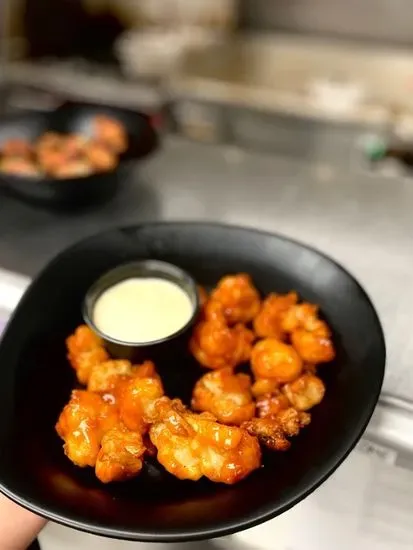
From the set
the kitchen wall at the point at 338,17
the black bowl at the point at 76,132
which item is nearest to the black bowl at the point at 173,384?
the black bowl at the point at 76,132

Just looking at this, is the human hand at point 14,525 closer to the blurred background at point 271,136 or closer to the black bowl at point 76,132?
the blurred background at point 271,136

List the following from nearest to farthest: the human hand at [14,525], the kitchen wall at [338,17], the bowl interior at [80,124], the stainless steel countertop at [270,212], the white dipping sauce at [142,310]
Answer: the human hand at [14,525], the white dipping sauce at [142,310], the stainless steel countertop at [270,212], the bowl interior at [80,124], the kitchen wall at [338,17]

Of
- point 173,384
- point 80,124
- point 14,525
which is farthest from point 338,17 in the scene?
point 14,525

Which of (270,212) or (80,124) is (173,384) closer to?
(270,212)

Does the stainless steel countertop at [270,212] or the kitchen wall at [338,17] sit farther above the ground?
the kitchen wall at [338,17]

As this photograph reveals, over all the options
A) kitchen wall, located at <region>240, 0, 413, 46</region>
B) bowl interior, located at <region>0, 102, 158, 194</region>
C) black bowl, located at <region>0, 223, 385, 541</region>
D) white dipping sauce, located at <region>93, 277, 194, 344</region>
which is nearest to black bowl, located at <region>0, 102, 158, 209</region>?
bowl interior, located at <region>0, 102, 158, 194</region>

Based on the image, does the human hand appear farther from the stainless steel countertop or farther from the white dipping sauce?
the stainless steel countertop
